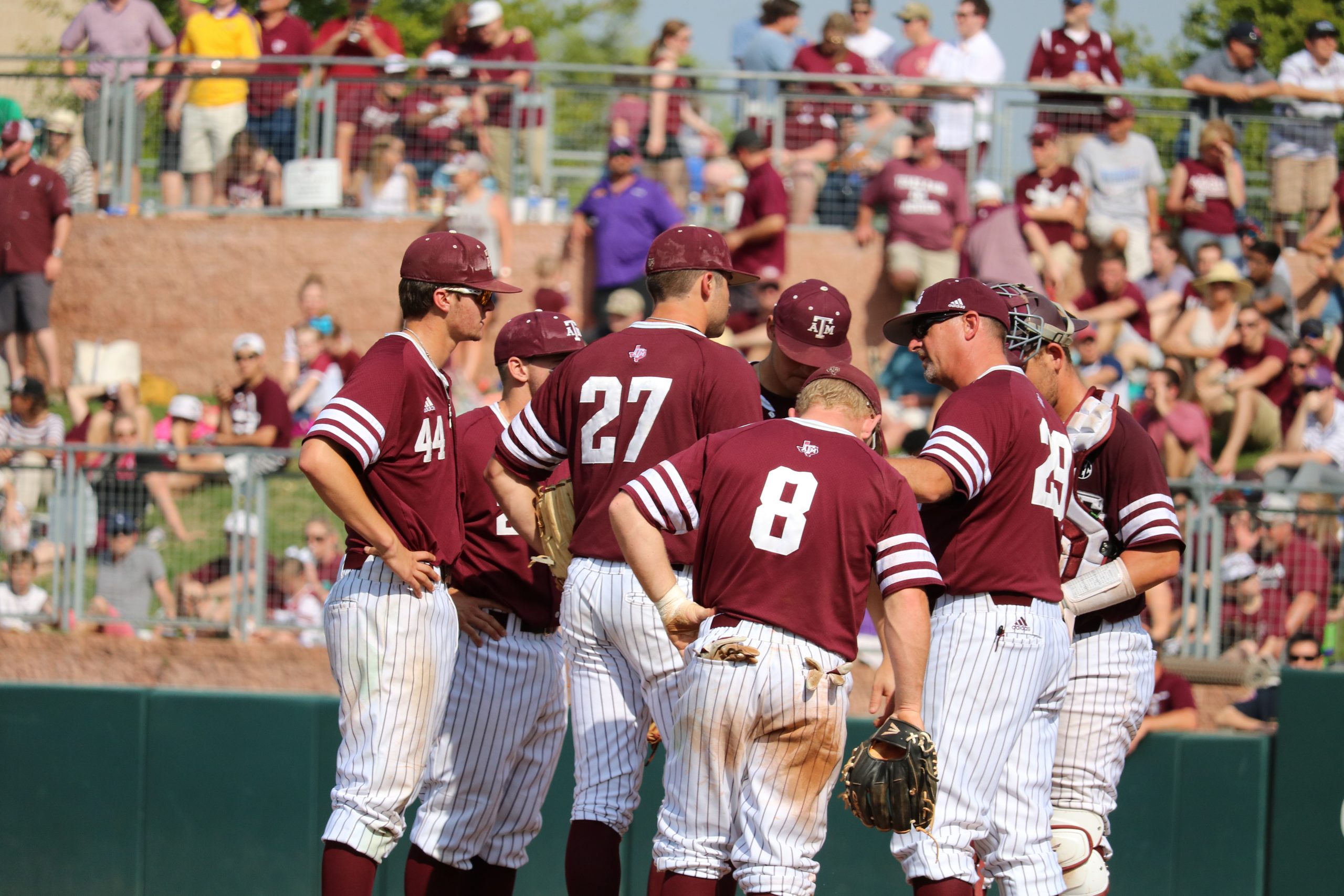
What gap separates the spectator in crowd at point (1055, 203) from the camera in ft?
42.1

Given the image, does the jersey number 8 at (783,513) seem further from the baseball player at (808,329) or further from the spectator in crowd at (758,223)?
the spectator in crowd at (758,223)

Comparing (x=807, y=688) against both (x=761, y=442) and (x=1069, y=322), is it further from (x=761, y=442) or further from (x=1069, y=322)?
(x=1069, y=322)

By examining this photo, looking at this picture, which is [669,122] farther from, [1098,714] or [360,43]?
[1098,714]

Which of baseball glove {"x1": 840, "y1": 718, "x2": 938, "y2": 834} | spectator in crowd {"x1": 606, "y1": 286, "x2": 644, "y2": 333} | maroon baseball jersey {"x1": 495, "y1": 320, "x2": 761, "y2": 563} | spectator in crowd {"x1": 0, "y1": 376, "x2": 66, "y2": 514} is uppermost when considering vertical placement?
spectator in crowd {"x1": 606, "y1": 286, "x2": 644, "y2": 333}

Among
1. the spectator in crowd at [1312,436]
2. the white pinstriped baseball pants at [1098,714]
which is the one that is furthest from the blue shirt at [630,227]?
the white pinstriped baseball pants at [1098,714]

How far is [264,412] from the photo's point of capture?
10.9 meters

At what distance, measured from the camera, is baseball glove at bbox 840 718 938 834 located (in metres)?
4.69

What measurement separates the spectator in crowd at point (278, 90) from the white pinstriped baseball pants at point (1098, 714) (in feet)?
32.4

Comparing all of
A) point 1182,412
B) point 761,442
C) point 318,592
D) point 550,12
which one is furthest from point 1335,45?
point 550,12

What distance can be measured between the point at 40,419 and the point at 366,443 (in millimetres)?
6707

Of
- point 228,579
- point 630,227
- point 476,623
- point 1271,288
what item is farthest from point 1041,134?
point 476,623

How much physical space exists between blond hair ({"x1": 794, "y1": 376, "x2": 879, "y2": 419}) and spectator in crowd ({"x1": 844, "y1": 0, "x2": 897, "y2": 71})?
10.4 m

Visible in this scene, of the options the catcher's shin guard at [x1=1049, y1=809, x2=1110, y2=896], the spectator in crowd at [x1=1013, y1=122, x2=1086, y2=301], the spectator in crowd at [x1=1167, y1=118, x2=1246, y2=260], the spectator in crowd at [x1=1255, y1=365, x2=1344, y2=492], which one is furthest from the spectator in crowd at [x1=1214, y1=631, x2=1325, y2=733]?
the spectator in crowd at [x1=1167, y1=118, x2=1246, y2=260]

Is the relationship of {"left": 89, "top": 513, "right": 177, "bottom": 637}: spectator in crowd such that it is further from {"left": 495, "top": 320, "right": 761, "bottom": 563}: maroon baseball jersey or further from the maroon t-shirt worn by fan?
{"left": 495, "top": 320, "right": 761, "bottom": 563}: maroon baseball jersey
